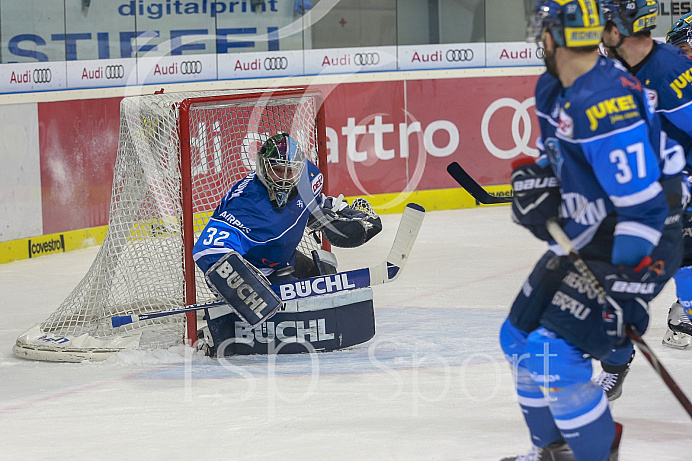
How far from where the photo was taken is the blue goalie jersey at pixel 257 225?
12.1 feet

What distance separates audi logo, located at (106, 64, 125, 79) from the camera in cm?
689

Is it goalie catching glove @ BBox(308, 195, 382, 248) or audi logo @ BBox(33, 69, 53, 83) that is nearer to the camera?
goalie catching glove @ BBox(308, 195, 382, 248)

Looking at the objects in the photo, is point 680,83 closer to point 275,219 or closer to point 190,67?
point 275,219

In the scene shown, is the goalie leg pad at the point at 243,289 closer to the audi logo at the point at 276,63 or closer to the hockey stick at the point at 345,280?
the hockey stick at the point at 345,280

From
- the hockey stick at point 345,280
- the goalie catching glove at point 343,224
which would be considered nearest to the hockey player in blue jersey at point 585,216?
the hockey stick at point 345,280

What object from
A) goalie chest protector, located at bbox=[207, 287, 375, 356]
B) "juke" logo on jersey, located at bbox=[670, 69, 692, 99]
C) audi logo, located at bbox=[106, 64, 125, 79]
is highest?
audi logo, located at bbox=[106, 64, 125, 79]

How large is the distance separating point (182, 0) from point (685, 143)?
5.05 meters

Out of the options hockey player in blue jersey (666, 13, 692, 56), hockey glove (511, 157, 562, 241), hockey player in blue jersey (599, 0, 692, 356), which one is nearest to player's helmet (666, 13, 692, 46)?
hockey player in blue jersey (666, 13, 692, 56)

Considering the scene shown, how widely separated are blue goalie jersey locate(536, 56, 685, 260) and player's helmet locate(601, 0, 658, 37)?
971 mm

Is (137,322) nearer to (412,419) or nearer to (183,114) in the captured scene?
(183,114)

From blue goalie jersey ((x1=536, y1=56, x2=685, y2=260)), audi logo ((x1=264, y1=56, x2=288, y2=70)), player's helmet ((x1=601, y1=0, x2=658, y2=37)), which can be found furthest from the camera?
audi logo ((x1=264, y1=56, x2=288, y2=70))

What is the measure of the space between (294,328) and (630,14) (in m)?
1.64

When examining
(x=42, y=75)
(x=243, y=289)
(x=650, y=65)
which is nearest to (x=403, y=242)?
(x=243, y=289)

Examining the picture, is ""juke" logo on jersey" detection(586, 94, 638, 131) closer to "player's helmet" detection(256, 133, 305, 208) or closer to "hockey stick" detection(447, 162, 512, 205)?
"hockey stick" detection(447, 162, 512, 205)
